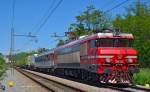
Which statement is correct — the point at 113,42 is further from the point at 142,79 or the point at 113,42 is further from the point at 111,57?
Result: the point at 142,79

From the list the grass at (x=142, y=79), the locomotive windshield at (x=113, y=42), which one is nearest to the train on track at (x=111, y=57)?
the locomotive windshield at (x=113, y=42)

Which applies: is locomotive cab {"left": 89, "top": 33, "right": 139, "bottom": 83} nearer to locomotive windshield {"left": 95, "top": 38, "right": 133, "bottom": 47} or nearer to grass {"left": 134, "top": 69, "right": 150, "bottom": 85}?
locomotive windshield {"left": 95, "top": 38, "right": 133, "bottom": 47}

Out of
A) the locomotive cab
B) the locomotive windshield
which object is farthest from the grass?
the locomotive windshield

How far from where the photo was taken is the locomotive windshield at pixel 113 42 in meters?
28.5

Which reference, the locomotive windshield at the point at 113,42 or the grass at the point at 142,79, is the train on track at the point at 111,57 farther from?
the grass at the point at 142,79

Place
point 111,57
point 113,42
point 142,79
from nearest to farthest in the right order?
point 111,57 < point 113,42 < point 142,79

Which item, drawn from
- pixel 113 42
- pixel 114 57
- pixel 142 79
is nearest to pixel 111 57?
pixel 114 57

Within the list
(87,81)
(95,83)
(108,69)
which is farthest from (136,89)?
(87,81)

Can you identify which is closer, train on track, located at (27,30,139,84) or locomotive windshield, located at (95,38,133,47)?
train on track, located at (27,30,139,84)

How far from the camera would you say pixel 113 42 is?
28.7 metres

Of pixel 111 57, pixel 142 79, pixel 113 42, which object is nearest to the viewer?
pixel 111 57

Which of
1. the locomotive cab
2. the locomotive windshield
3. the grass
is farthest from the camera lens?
the grass

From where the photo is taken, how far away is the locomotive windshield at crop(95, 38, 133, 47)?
28469mm

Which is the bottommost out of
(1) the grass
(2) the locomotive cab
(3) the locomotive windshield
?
(1) the grass
